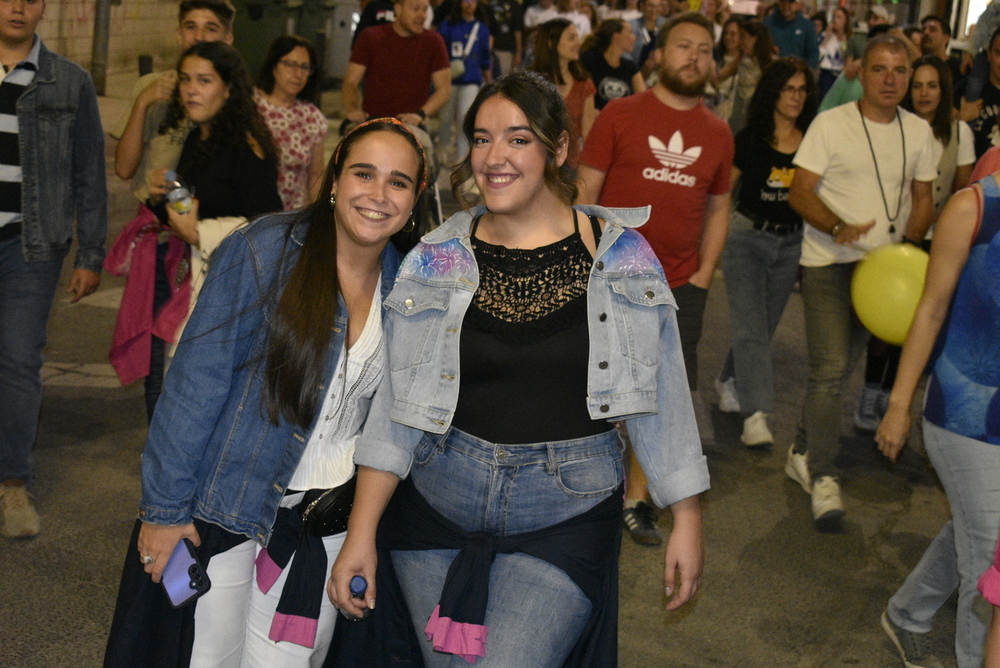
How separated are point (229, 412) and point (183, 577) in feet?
1.44

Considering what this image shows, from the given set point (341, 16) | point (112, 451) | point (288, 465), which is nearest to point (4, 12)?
point (112, 451)

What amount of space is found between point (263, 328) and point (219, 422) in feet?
0.91

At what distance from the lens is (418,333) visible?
3084 mm

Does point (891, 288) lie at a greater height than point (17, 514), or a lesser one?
greater

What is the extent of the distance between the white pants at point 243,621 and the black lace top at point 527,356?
2.19ft

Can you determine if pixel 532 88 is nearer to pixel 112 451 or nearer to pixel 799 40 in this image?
pixel 112 451

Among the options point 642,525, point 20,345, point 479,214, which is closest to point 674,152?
point 642,525

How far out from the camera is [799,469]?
245 inches

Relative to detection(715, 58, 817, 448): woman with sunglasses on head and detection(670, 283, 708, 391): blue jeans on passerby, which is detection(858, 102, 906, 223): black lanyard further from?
detection(670, 283, 708, 391): blue jeans on passerby

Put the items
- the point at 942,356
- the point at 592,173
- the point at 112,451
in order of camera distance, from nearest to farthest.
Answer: the point at 942,356
the point at 592,173
the point at 112,451

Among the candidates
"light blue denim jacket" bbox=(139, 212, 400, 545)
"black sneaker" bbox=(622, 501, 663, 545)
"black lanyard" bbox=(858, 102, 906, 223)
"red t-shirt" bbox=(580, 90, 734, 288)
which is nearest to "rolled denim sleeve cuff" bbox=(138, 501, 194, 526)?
"light blue denim jacket" bbox=(139, 212, 400, 545)

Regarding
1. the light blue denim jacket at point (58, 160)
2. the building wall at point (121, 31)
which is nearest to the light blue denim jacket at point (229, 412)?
the light blue denim jacket at point (58, 160)

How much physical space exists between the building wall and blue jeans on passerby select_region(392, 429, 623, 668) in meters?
14.0

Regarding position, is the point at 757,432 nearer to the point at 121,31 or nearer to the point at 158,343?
the point at 158,343
